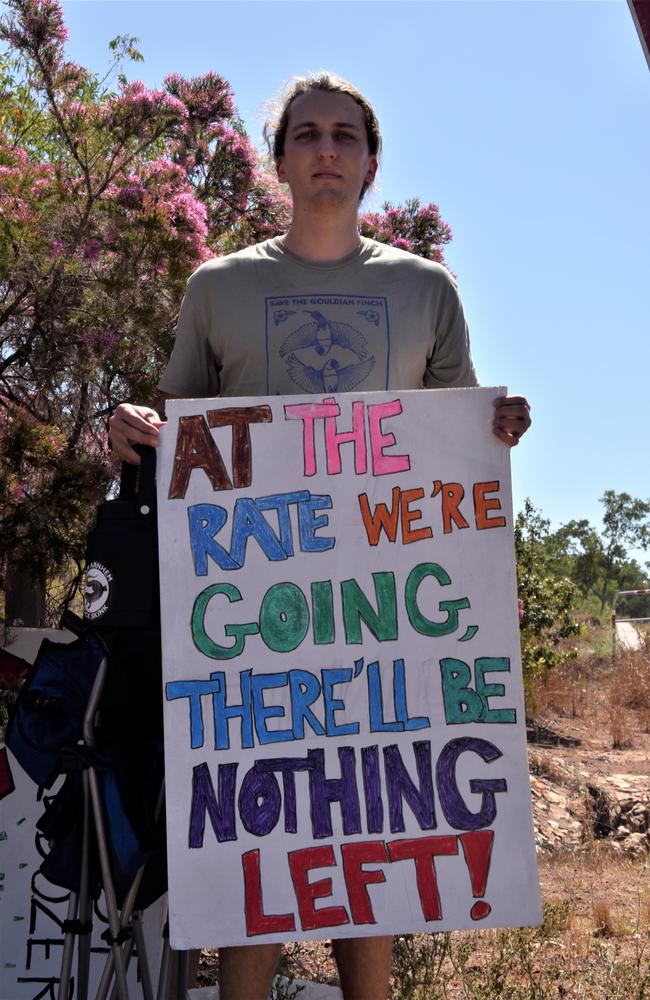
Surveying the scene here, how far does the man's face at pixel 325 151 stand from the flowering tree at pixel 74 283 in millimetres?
1474

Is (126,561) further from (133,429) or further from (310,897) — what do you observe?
(310,897)

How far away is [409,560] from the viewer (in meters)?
2.53

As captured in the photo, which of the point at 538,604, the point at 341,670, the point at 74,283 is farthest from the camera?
the point at 538,604

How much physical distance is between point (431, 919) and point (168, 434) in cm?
115

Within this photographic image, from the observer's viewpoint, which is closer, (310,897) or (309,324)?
(310,897)

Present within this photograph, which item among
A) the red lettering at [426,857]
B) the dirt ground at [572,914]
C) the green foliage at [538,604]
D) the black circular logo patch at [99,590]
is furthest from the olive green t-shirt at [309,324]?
the green foliage at [538,604]

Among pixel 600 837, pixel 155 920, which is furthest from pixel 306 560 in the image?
pixel 600 837

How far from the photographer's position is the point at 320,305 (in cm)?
262

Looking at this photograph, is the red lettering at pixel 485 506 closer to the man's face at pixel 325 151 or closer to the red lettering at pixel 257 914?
the man's face at pixel 325 151

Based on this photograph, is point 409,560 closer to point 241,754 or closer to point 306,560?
point 306,560

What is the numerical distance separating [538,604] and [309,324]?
26.9ft

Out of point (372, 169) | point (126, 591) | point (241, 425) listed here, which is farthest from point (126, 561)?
point (372, 169)

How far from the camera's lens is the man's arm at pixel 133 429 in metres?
2.49

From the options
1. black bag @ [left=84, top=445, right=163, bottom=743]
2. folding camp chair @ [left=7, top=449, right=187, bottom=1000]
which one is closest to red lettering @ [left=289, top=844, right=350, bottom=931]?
folding camp chair @ [left=7, top=449, right=187, bottom=1000]
